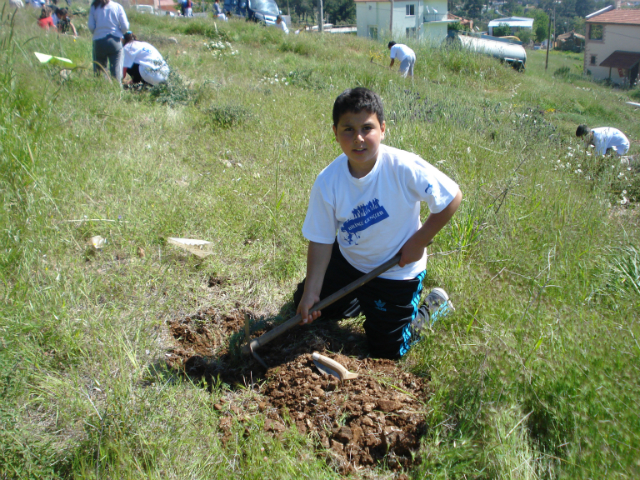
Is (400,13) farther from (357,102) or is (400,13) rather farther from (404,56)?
(357,102)

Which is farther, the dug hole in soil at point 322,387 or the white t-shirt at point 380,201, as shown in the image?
the white t-shirt at point 380,201

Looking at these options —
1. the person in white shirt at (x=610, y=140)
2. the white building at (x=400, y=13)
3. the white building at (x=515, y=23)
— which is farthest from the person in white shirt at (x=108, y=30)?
the white building at (x=515, y=23)

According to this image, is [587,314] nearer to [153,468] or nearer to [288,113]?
[153,468]

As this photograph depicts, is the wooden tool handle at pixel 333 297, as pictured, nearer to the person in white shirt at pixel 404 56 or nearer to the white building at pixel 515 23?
the person in white shirt at pixel 404 56

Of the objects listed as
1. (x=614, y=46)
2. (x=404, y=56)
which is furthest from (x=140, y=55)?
(x=614, y=46)

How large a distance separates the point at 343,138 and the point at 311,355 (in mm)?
1101

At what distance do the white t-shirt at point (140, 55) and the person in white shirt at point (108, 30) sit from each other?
0.48 feet

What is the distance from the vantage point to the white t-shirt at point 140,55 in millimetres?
6746

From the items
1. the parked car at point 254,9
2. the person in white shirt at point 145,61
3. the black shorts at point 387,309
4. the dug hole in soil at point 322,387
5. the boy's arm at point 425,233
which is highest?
the parked car at point 254,9

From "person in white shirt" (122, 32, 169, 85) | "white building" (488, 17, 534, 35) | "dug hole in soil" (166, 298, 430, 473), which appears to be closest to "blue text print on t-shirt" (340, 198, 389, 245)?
"dug hole in soil" (166, 298, 430, 473)

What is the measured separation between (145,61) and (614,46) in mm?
47505

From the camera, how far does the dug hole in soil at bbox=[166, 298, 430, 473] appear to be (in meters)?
1.84

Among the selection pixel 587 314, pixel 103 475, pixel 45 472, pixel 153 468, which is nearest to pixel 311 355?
pixel 153 468

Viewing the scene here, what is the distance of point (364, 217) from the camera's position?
7.56 ft
